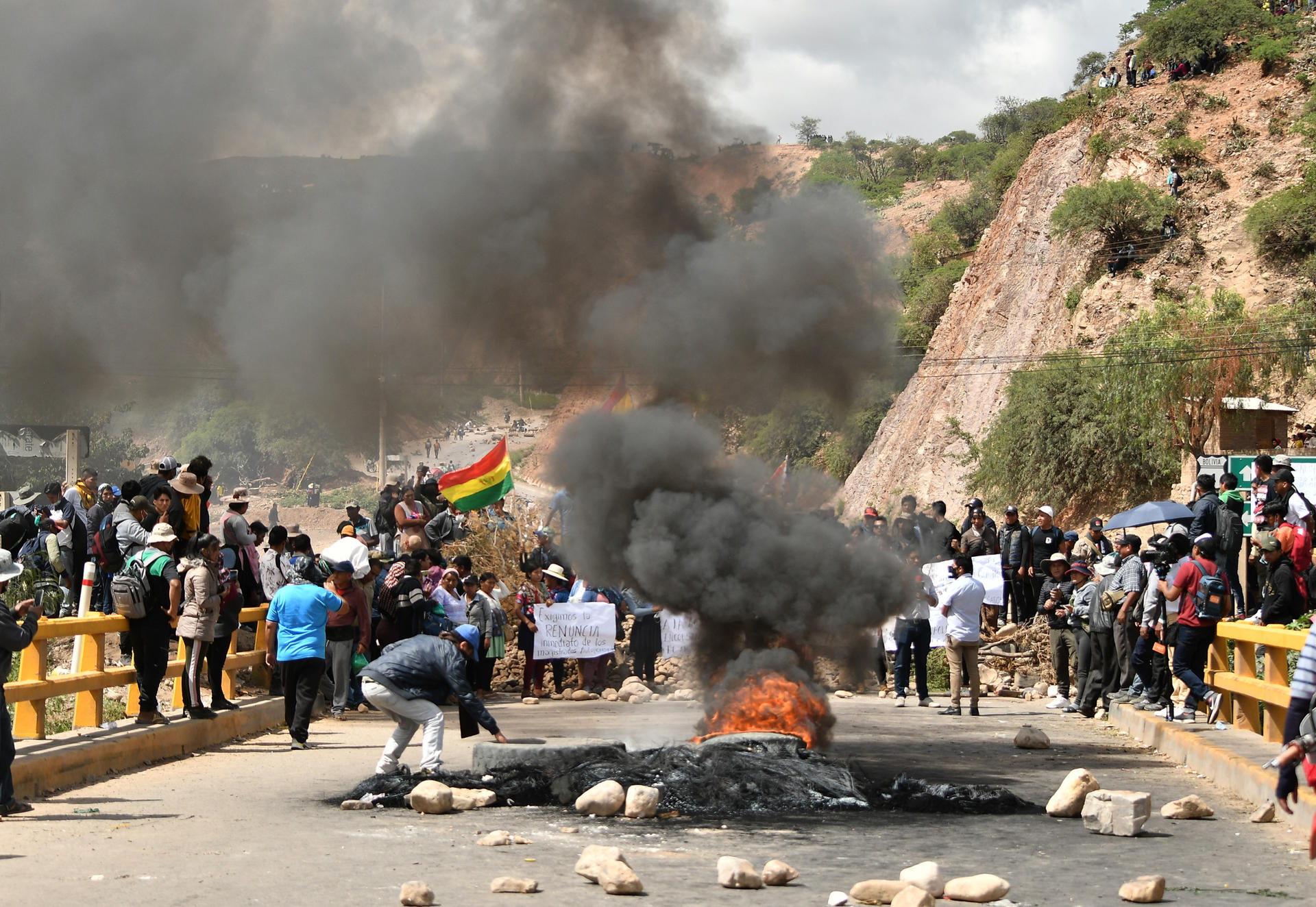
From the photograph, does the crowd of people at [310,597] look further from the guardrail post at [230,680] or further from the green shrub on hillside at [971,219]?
the green shrub on hillside at [971,219]

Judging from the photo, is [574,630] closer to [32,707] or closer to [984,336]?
[32,707]

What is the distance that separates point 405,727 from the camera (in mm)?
9625

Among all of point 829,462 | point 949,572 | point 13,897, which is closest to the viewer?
→ point 13,897

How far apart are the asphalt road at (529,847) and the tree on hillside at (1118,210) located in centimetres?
3912

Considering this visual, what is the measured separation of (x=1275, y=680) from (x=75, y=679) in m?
9.89

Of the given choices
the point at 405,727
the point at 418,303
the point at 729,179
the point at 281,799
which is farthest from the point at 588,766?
the point at 729,179

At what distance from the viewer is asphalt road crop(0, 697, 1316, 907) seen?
6.27 m

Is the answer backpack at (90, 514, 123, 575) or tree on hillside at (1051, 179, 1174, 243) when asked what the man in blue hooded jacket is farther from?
tree on hillside at (1051, 179, 1174, 243)

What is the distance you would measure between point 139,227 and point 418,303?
3036mm

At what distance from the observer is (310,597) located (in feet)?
37.0

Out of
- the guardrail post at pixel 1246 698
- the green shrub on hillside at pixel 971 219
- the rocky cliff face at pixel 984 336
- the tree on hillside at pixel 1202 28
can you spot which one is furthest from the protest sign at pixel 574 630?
the green shrub on hillside at pixel 971 219

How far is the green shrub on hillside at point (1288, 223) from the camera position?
41.4 metres

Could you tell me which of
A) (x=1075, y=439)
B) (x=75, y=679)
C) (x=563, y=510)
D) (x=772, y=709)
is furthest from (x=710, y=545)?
(x=1075, y=439)

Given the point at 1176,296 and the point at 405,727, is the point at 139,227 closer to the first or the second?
the point at 405,727
